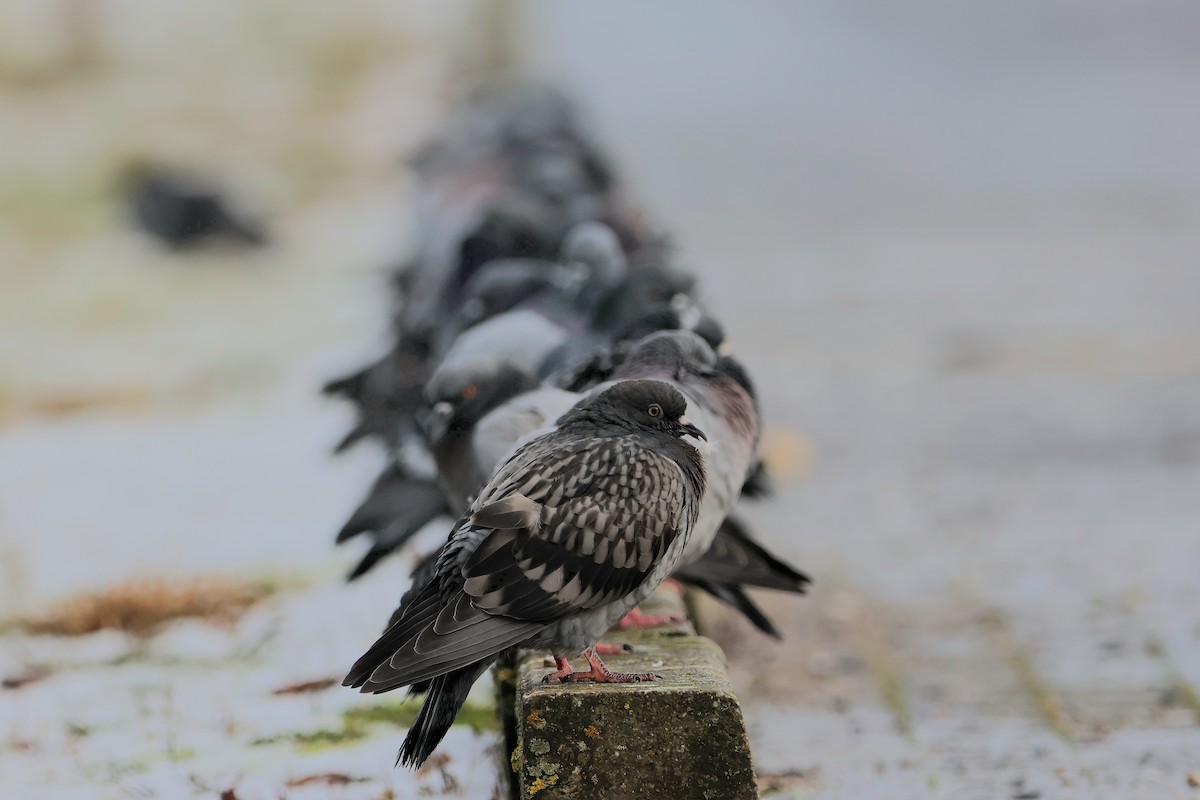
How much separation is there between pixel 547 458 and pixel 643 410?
26 cm

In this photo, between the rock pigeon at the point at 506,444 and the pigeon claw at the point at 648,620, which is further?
the rock pigeon at the point at 506,444

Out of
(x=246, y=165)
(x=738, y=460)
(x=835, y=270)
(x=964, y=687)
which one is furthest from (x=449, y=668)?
(x=246, y=165)

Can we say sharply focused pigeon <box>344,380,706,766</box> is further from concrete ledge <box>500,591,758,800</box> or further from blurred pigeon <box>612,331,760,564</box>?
blurred pigeon <box>612,331,760,564</box>

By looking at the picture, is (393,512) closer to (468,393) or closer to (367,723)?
(468,393)

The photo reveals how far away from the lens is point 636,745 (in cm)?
263

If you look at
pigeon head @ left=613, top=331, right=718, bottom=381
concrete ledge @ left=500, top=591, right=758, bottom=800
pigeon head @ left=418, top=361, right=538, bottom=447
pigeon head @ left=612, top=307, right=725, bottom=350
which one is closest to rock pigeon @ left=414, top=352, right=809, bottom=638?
pigeon head @ left=418, top=361, right=538, bottom=447

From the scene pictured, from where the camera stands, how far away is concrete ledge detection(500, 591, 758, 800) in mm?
2625

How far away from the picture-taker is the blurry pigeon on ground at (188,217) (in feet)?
40.8

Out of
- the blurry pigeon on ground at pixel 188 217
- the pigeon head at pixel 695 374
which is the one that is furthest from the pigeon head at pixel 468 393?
the blurry pigeon on ground at pixel 188 217

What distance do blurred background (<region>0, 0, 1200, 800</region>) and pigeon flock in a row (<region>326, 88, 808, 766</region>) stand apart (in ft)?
1.55

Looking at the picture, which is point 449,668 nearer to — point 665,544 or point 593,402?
point 665,544

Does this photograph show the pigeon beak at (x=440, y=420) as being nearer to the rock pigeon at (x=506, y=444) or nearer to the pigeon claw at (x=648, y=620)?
the rock pigeon at (x=506, y=444)

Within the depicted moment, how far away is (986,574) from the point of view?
5.66m

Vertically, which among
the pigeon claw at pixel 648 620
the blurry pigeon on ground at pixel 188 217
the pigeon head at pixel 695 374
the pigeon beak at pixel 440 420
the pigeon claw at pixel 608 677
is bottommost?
the blurry pigeon on ground at pixel 188 217
